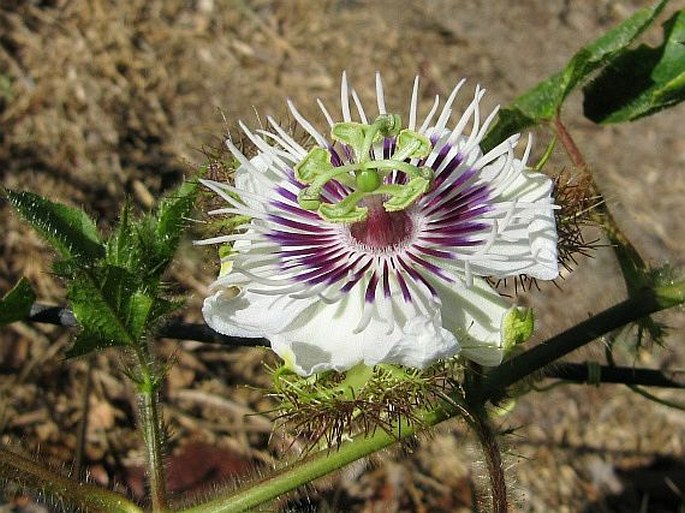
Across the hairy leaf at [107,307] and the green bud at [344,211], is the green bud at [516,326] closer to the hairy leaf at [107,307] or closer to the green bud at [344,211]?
the green bud at [344,211]

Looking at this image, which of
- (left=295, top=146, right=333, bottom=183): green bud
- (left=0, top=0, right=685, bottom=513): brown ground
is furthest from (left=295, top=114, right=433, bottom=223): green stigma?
(left=0, top=0, right=685, bottom=513): brown ground

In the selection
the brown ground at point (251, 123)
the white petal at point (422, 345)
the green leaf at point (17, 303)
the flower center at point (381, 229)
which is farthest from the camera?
the brown ground at point (251, 123)

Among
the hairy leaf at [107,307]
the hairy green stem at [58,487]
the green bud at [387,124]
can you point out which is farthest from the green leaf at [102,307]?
the green bud at [387,124]

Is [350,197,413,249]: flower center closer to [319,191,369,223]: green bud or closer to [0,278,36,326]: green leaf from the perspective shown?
[319,191,369,223]: green bud

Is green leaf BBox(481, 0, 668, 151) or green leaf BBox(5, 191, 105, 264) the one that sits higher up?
green leaf BBox(481, 0, 668, 151)

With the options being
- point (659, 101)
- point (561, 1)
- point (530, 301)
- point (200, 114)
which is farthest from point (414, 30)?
point (659, 101)

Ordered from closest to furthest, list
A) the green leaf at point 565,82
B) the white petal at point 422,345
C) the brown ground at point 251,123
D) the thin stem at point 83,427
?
the white petal at point 422,345, the green leaf at point 565,82, the thin stem at point 83,427, the brown ground at point 251,123

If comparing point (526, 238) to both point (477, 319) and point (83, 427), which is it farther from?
point (83, 427)
